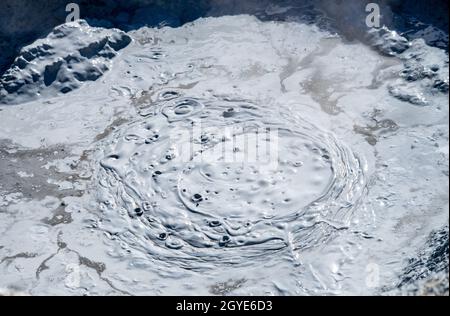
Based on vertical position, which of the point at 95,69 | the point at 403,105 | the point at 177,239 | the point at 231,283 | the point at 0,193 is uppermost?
the point at 95,69

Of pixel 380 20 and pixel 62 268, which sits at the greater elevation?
pixel 380 20

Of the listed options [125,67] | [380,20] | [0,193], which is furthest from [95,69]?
[380,20]

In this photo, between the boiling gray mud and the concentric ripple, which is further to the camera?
the concentric ripple

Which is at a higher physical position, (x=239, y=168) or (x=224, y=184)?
(x=239, y=168)

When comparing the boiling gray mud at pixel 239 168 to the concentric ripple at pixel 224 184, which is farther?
the concentric ripple at pixel 224 184

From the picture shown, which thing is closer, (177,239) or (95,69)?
(177,239)
